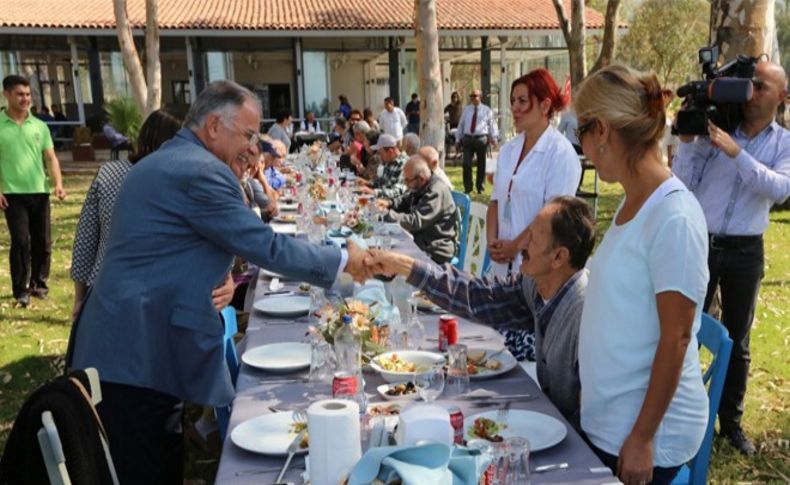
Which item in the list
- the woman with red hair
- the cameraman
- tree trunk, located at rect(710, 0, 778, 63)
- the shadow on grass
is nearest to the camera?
the cameraman

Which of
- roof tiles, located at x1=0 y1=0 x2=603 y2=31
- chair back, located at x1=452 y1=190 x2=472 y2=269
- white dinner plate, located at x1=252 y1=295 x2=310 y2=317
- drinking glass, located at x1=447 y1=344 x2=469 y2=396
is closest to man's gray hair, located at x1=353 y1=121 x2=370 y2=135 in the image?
chair back, located at x1=452 y1=190 x2=472 y2=269

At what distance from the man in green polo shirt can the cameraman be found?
5420 millimetres

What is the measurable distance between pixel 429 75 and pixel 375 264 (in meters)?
8.31

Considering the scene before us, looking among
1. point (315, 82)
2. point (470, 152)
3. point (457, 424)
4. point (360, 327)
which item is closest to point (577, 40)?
point (470, 152)

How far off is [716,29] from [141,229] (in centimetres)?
469

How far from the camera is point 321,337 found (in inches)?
103

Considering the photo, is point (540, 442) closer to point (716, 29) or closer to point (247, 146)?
point (247, 146)

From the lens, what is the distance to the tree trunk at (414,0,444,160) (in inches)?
414

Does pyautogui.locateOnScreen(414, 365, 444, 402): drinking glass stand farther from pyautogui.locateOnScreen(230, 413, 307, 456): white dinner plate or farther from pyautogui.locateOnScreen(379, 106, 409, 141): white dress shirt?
pyautogui.locateOnScreen(379, 106, 409, 141): white dress shirt

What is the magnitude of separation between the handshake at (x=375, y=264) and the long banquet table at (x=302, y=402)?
0.34 metres

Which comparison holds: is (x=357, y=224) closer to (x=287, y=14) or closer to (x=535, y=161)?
(x=535, y=161)

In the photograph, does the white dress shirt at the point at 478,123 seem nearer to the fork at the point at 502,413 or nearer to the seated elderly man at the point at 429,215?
the seated elderly man at the point at 429,215

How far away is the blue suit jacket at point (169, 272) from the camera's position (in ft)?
7.84

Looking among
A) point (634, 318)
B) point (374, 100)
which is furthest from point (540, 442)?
point (374, 100)
